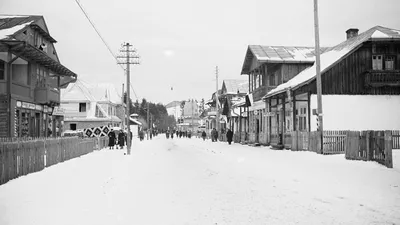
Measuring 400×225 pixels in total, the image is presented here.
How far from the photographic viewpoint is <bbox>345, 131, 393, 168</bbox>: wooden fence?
1483 cm

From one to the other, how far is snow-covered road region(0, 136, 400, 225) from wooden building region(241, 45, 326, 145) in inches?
835

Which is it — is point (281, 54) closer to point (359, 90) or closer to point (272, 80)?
point (272, 80)

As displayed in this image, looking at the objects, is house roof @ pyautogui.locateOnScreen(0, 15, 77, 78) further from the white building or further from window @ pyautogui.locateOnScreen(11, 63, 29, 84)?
the white building

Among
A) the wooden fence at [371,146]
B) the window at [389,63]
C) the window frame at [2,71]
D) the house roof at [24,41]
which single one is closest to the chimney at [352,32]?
the window at [389,63]

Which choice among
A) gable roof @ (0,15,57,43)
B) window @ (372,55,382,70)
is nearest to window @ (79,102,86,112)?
gable roof @ (0,15,57,43)

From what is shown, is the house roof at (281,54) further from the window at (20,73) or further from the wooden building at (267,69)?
the window at (20,73)

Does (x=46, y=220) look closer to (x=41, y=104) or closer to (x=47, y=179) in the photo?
(x=47, y=179)

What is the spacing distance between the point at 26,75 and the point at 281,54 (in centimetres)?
2100

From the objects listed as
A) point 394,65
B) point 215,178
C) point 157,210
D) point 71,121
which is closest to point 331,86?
Result: point 394,65

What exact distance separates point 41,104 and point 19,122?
4.94 metres

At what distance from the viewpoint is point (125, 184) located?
1187cm

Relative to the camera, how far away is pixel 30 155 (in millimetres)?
14055

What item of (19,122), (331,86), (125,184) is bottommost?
(125,184)

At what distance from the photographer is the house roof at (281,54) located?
116 feet
